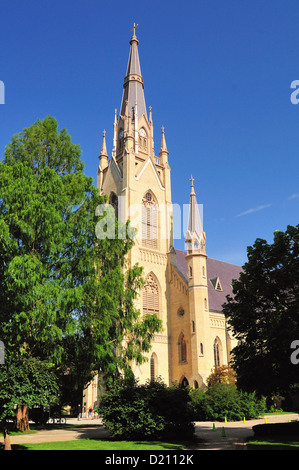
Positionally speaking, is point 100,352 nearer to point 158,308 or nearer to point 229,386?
point 229,386

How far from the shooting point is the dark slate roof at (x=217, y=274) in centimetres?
4800

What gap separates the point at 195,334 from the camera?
134 ft

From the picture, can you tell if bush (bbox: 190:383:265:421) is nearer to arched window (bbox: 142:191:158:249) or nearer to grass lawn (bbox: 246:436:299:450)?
grass lawn (bbox: 246:436:299:450)

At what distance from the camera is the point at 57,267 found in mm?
21812

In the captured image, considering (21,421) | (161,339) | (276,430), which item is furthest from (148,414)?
(161,339)

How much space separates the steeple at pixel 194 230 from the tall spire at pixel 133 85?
46.7ft

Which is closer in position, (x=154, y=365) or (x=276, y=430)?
(x=276, y=430)


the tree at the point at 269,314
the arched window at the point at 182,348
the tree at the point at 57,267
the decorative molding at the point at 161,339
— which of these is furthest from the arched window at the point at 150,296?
the tree at the point at 269,314

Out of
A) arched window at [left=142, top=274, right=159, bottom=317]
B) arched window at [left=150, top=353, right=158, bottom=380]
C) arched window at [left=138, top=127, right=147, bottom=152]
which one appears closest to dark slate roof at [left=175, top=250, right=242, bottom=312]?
arched window at [left=142, top=274, right=159, bottom=317]

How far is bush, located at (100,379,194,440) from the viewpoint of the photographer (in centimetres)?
1767

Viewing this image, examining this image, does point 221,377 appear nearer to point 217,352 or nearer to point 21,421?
point 217,352

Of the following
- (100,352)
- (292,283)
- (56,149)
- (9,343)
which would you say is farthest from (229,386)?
(56,149)

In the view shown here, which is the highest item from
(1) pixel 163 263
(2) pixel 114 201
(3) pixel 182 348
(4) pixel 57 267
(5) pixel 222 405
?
(2) pixel 114 201

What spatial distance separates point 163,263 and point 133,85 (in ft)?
78.5
